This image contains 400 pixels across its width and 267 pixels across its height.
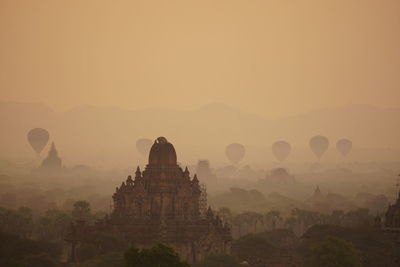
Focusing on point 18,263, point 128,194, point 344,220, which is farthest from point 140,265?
point 344,220

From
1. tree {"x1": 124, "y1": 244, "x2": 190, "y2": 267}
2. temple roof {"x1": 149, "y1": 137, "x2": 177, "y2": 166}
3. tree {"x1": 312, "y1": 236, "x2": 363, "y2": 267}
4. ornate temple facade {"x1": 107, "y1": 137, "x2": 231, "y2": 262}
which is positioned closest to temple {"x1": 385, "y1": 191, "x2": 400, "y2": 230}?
ornate temple facade {"x1": 107, "y1": 137, "x2": 231, "y2": 262}

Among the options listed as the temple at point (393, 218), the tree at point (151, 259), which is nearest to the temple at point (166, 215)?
the tree at point (151, 259)

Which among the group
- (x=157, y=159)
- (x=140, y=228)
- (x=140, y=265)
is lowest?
(x=140, y=265)

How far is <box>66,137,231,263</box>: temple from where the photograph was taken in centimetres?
10806

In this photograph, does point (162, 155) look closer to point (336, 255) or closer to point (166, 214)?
point (166, 214)

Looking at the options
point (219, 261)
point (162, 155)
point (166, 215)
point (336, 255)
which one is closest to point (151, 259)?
point (219, 261)

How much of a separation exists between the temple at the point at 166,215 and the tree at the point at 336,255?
1276 centimetres

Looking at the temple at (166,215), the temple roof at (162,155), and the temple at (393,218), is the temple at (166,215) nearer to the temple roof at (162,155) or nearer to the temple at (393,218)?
the temple roof at (162,155)

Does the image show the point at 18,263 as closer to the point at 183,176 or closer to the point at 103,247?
the point at 103,247

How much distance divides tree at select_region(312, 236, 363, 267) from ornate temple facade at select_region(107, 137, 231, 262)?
42.1 ft

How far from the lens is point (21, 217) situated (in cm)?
14950

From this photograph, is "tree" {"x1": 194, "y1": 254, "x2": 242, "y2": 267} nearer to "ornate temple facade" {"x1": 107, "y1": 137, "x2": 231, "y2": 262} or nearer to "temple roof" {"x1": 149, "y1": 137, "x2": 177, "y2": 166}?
"ornate temple facade" {"x1": 107, "y1": 137, "x2": 231, "y2": 262}

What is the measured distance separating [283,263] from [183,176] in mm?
15427

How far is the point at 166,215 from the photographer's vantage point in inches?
4363
